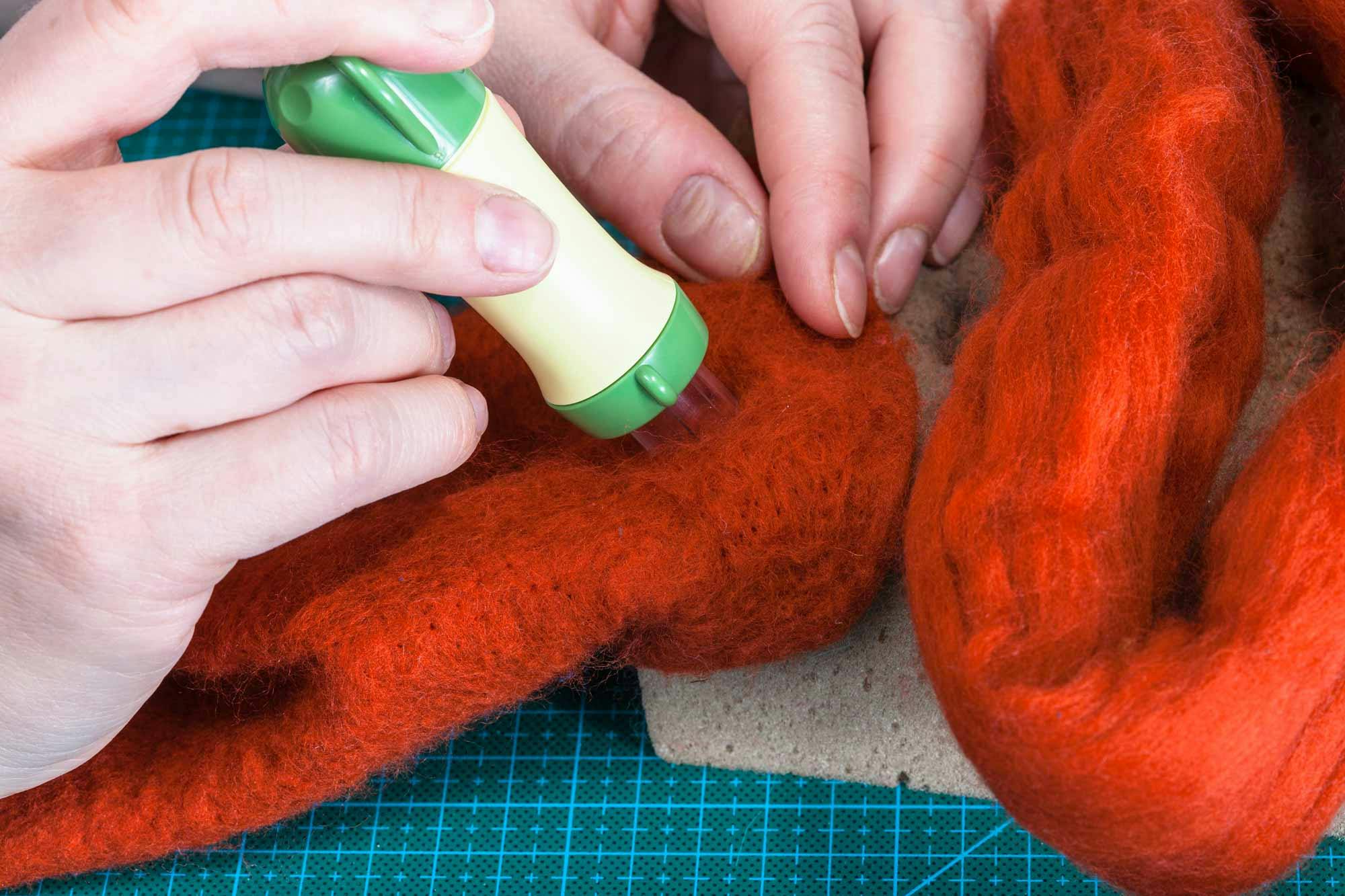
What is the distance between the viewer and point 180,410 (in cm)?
54

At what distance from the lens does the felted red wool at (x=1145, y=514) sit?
1.36 feet

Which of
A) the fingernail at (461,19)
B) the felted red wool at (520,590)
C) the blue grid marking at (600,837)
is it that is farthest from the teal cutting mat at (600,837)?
the fingernail at (461,19)

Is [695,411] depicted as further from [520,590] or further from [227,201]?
[227,201]

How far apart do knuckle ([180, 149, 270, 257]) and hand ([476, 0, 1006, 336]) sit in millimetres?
299

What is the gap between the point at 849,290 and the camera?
0.68 meters

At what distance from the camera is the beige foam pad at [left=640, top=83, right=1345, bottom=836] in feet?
2.17

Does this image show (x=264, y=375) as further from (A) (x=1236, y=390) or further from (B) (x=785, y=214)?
(A) (x=1236, y=390)

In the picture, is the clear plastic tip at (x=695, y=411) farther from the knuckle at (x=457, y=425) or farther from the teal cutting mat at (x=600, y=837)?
the teal cutting mat at (x=600, y=837)

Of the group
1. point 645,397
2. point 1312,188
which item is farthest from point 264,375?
point 1312,188


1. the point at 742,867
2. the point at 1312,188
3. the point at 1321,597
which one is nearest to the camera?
the point at 1321,597

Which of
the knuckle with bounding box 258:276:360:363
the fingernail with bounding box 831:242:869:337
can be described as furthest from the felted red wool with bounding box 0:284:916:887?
the knuckle with bounding box 258:276:360:363

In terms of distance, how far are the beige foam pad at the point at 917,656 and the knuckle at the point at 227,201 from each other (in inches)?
15.3

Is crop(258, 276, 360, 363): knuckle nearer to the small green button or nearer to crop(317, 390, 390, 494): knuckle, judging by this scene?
crop(317, 390, 390, 494): knuckle

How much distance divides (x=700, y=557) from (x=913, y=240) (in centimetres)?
29
